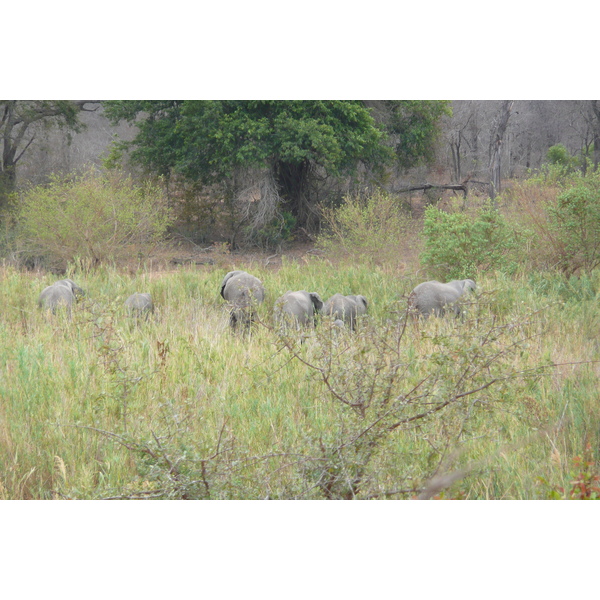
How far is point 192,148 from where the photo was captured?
42.3ft

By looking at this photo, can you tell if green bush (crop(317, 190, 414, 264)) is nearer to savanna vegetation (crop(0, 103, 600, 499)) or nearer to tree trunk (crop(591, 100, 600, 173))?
savanna vegetation (crop(0, 103, 600, 499))

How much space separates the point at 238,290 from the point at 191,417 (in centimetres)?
262

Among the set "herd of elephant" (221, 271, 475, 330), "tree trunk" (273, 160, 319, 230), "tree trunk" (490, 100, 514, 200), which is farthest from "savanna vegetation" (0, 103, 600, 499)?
"tree trunk" (273, 160, 319, 230)

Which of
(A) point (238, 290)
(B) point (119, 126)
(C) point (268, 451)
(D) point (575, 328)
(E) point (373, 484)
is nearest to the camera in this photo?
(E) point (373, 484)

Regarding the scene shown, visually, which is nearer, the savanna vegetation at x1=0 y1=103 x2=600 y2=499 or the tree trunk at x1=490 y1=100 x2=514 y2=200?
the savanna vegetation at x1=0 y1=103 x2=600 y2=499

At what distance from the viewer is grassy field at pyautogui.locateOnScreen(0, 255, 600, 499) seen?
3.03 m

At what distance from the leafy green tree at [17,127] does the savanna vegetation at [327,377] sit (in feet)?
9.38

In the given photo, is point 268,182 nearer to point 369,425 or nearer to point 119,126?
point 119,126

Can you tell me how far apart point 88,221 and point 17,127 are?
13.8 ft

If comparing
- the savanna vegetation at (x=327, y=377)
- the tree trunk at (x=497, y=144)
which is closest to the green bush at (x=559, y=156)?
the savanna vegetation at (x=327, y=377)

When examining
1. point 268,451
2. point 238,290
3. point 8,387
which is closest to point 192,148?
point 238,290

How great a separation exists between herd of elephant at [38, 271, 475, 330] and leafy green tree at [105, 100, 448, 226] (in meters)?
6.34

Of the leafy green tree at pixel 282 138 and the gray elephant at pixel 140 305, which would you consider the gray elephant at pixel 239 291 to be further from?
the leafy green tree at pixel 282 138

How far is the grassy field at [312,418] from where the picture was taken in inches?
119
